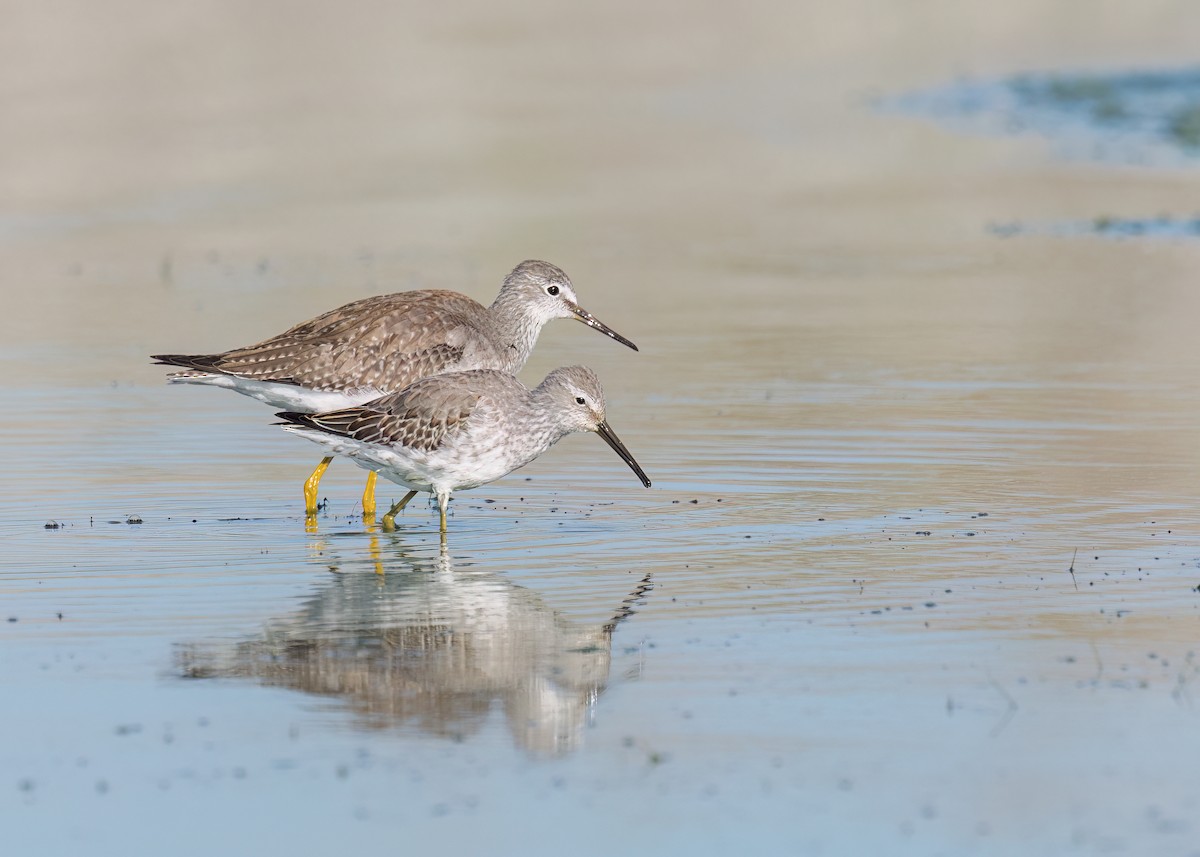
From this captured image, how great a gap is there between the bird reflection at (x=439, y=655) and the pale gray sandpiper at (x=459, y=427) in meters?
1.39

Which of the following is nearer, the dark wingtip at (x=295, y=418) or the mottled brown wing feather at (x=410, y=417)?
the mottled brown wing feather at (x=410, y=417)

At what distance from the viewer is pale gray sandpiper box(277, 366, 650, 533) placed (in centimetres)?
1180

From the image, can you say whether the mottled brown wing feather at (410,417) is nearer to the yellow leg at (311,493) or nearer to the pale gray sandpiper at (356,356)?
the yellow leg at (311,493)

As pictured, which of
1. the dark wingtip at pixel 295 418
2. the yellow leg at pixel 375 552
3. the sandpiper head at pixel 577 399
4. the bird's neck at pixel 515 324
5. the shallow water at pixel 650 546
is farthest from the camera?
the bird's neck at pixel 515 324

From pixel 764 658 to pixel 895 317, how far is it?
37.6ft

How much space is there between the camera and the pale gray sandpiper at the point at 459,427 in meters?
11.8

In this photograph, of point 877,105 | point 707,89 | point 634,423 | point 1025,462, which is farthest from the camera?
point 707,89

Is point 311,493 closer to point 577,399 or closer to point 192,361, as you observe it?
point 192,361

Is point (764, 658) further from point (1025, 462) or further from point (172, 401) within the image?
point (172, 401)

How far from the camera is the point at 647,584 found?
401 inches

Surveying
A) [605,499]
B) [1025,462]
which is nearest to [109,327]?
[605,499]

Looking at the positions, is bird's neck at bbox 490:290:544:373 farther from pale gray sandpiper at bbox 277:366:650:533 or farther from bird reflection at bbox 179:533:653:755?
bird reflection at bbox 179:533:653:755

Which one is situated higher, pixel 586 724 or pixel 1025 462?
pixel 1025 462

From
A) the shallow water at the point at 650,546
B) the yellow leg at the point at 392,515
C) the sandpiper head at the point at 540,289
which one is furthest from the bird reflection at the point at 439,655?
the sandpiper head at the point at 540,289
